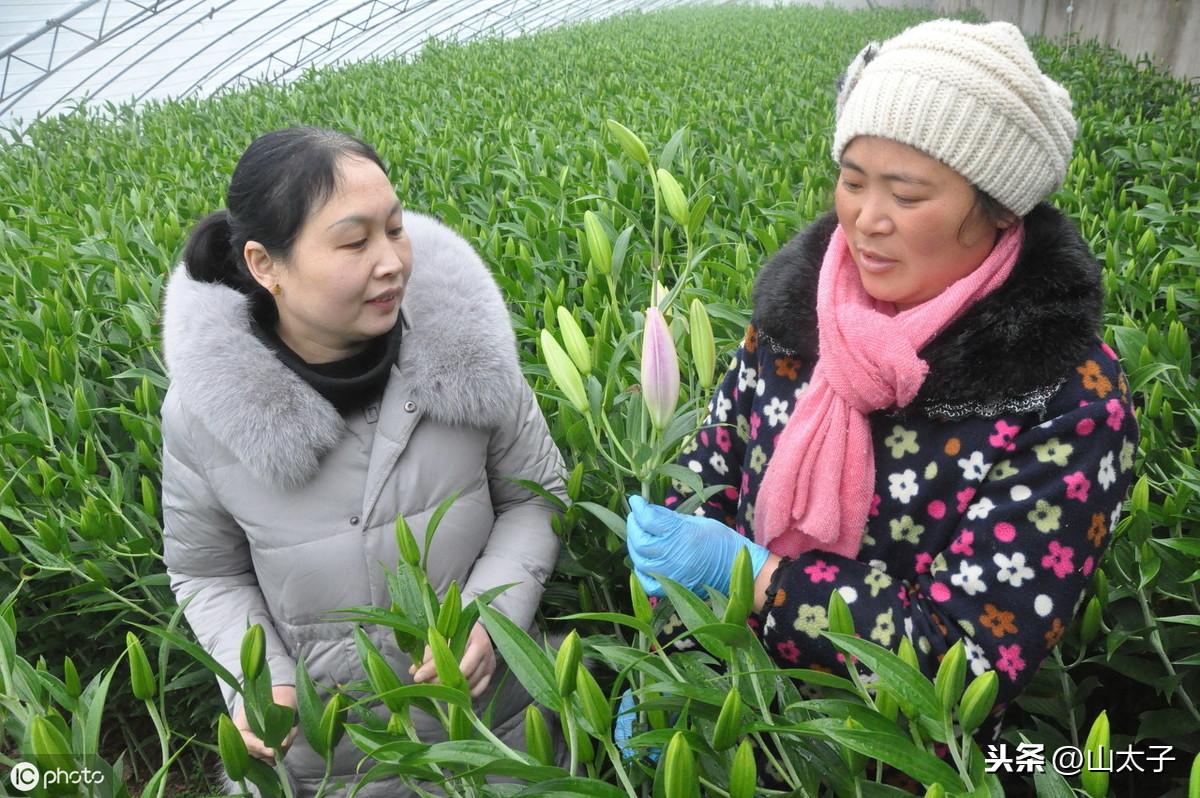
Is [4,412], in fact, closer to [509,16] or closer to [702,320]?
[702,320]

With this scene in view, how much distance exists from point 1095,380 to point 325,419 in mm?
985

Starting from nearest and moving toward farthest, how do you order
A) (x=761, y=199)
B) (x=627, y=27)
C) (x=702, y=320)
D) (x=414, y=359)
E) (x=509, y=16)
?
(x=702, y=320)
(x=414, y=359)
(x=761, y=199)
(x=627, y=27)
(x=509, y=16)

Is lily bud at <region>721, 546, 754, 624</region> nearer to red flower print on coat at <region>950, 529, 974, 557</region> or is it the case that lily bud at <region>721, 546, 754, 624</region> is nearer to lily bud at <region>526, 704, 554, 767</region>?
lily bud at <region>526, 704, 554, 767</region>

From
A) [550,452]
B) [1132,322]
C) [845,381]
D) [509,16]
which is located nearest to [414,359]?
[550,452]

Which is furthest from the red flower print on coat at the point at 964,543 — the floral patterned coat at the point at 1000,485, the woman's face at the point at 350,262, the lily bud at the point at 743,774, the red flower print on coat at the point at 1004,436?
the woman's face at the point at 350,262

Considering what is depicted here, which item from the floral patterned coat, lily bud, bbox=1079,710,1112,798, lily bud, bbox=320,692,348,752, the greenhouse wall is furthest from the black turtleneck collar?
the greenhouse wall

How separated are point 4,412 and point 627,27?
513 inches

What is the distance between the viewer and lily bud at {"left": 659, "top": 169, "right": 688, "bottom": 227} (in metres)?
1.40

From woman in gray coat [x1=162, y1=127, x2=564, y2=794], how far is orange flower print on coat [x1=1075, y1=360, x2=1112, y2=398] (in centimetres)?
77

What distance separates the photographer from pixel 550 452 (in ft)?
5.24

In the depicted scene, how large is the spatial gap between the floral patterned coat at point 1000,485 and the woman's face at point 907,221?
6 centimetres

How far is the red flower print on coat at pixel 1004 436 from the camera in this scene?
109 cm

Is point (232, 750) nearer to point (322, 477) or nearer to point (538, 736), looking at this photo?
point (538, 736)

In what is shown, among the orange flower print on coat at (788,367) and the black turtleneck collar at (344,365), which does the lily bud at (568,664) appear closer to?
the orange flower print on coat at (788,367)
